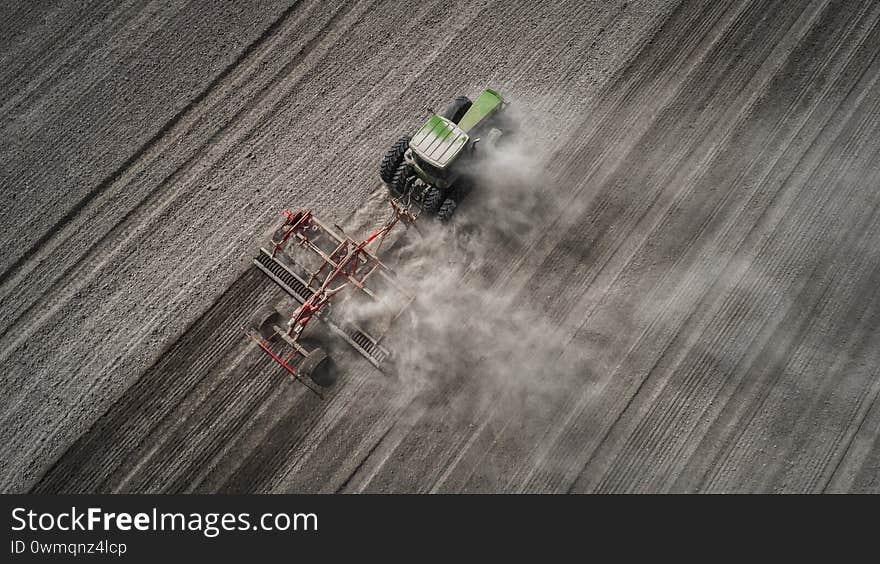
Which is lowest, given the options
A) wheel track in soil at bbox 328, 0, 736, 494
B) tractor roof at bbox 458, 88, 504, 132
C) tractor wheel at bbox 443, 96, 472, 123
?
wheel track in soil at bbox 328, 0, 736, 494

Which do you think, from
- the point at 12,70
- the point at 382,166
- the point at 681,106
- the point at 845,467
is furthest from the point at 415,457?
the point at 12,70

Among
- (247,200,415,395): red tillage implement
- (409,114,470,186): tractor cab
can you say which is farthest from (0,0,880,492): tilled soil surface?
(409,114,470,186): tractor cab

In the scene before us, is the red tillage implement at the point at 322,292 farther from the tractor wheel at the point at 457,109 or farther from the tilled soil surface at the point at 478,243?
the tractor wheel at the point at 457,109

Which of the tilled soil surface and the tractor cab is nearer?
the tractor cab

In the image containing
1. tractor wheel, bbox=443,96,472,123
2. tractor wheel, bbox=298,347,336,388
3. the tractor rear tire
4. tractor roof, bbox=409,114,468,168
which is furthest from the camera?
tractor wheel, bbox=443,96,472,123

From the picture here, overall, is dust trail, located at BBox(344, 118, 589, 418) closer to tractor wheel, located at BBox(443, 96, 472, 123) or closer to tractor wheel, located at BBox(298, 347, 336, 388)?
tractor wheel, located at BBox(443, 96, 472, 123)

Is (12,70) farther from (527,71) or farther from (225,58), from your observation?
(527,71)

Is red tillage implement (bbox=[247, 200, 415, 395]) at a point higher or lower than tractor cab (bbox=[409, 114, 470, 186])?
lower

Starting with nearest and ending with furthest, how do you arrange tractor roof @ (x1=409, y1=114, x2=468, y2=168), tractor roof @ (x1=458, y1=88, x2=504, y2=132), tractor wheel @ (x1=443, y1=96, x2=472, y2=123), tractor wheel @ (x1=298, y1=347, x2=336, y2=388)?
tractor roof @ (x1=409, y1=114, x2=468, y2=168), tractor wheel @ (x1=298, y1=347, x2=336, y2=388), tractor roof @ (x1=458, y1=88, x2=504, y2=132), tractor wheel @ (x1=443, y1=96, x2=472, y2=123)
